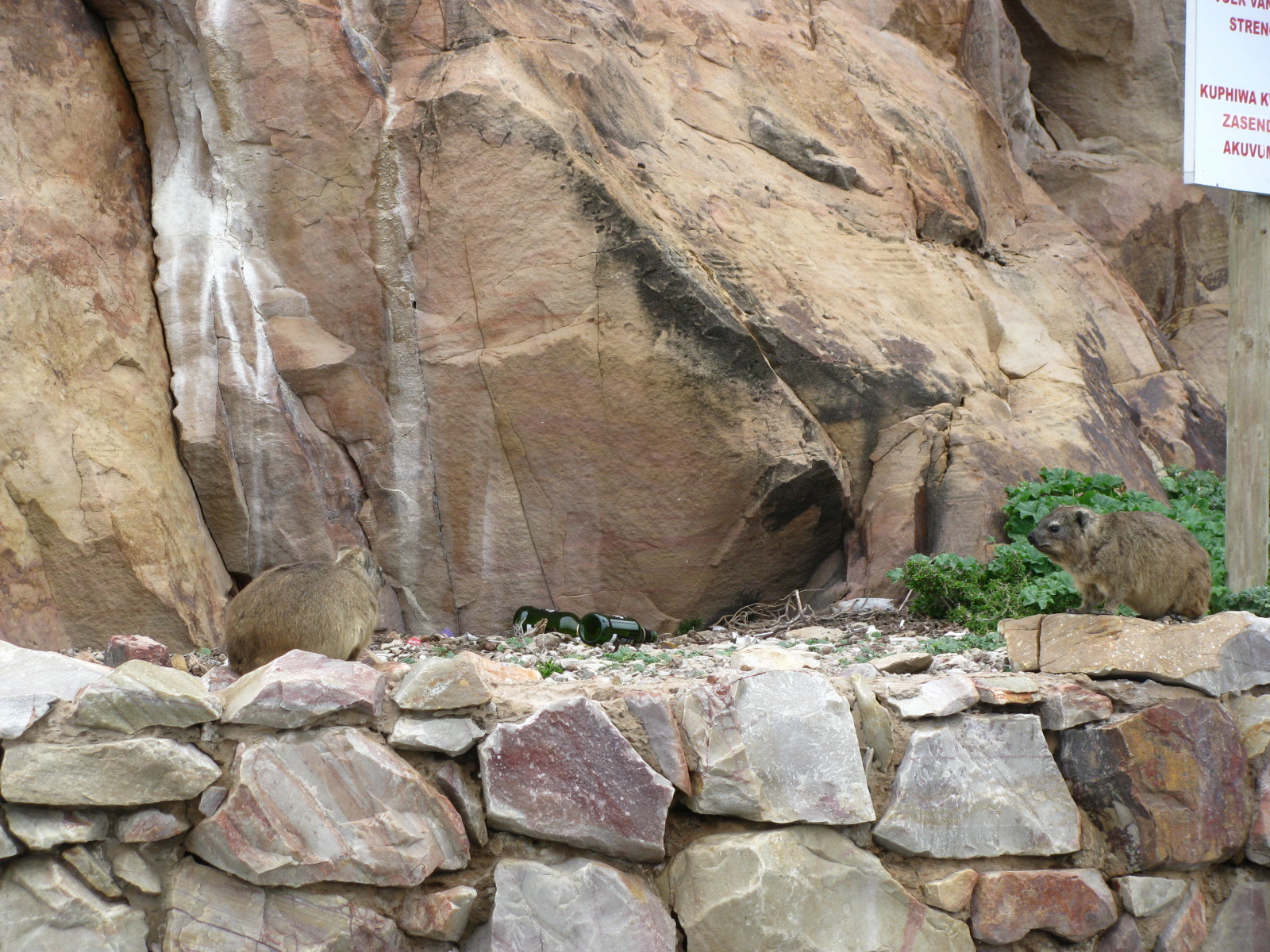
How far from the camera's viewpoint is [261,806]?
157 inches

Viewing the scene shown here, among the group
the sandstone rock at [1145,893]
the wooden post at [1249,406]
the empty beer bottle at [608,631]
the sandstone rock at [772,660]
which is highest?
the wooden post at [1249,406]

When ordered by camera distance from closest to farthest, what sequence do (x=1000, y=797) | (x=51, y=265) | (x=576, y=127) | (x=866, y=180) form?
(x=1000, y=797) < (x=51, y=265) < (x=576, y=127) < (x=866, y=180)

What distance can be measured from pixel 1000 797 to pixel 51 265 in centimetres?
560

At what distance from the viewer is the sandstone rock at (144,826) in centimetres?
396

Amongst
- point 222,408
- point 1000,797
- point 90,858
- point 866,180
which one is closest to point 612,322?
point 222,408

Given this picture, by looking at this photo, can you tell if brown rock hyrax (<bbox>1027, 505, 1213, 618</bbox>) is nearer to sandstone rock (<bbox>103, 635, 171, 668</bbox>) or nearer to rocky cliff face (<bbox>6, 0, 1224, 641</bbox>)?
rocky cliff face (<bbox>6, 0, 1224, 641</bbox>)

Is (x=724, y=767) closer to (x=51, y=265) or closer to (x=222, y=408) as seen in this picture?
(x=222, y=408)

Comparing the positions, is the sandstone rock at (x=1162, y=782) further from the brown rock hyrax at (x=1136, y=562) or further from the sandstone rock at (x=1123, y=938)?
the brown rock hyrax at (x=1136, y=562)

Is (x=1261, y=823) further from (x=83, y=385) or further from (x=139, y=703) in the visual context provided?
(x=83, y=385)

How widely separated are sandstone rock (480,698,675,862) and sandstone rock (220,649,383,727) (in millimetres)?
498

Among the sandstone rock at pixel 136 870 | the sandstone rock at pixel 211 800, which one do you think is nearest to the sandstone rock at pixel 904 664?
the sandstone rock at pixel 211 800

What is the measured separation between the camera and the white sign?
6.36 m

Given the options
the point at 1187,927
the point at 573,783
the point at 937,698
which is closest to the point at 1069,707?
the point at 937,698

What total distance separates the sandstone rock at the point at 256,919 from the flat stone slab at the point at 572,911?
454 millimetres
